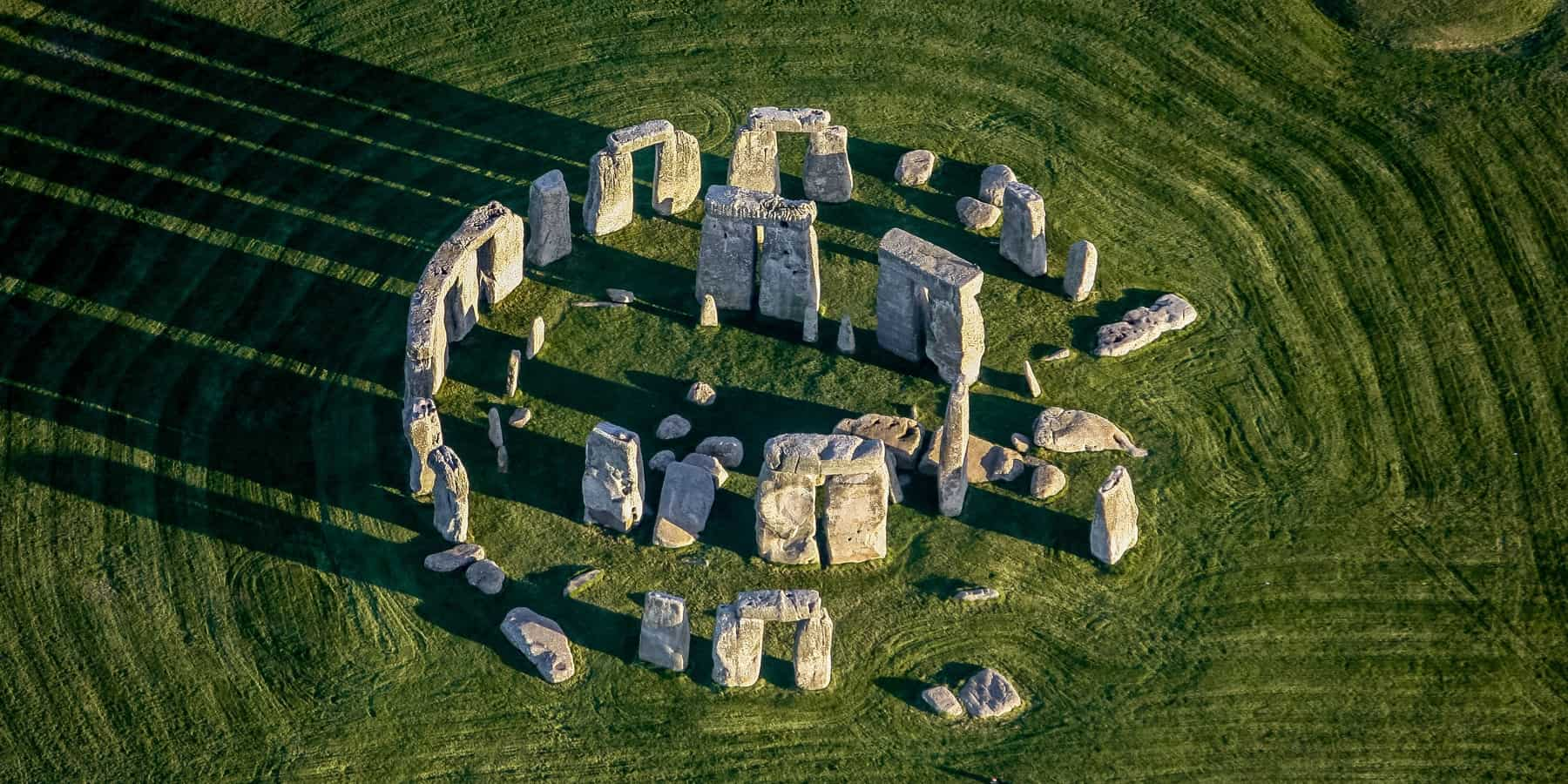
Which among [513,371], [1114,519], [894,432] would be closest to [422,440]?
[513,371]

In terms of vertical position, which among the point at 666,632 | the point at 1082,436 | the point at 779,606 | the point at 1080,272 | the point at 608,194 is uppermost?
the point at 608,194

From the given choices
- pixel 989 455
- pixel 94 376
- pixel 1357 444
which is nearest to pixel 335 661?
pixel 94 376

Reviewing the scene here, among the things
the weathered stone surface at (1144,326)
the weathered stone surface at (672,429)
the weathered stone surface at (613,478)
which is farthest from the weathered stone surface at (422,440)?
the weathered stone surface at (1144,326)

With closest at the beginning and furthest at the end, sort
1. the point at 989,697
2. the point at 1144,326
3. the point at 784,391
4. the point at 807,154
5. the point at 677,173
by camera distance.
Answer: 1. the point at 989,697
2. the point at 784,391
3. the point at 1144,326
4. the point at 677,173
5. the point at 807,154

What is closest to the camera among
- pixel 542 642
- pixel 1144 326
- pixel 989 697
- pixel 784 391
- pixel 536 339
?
pixel 989 697

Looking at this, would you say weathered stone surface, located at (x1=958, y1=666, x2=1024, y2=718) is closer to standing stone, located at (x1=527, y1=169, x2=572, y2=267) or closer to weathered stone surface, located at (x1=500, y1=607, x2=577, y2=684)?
weathered stone surface, located at (x1=500, y1=607, x2=577, y2=684)

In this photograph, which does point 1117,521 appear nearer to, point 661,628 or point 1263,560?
point 1263,560

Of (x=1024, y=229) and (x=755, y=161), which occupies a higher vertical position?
(x=755, y=161)

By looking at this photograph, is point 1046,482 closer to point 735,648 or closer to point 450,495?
point 735,648
